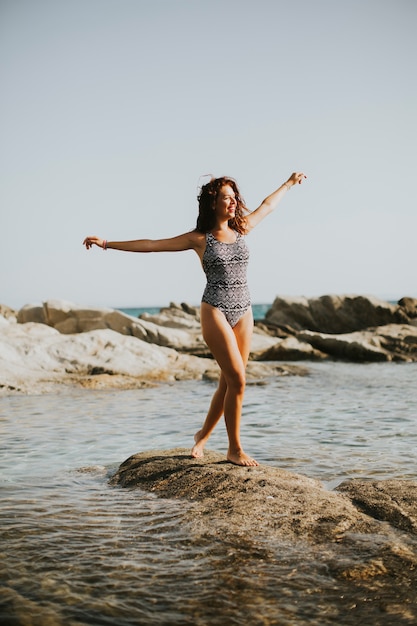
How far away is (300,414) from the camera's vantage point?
38.1ft

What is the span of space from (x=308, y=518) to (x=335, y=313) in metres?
29.0

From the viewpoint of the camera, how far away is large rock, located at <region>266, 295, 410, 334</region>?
31.8 meters

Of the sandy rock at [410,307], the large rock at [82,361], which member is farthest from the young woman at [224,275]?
the sandy rock at [410,307]

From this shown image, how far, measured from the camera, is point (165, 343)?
23.5 metres

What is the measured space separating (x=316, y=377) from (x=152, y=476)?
13207mm

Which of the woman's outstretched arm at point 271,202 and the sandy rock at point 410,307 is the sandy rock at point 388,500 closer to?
the woman's outstretched arm at point 271,202

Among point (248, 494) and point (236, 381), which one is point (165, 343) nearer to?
point (236, 381)

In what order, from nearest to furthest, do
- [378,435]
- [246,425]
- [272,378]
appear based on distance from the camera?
[378,435], [246,425], [272,378]

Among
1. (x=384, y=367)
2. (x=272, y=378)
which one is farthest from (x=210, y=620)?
(x=384, y=367)

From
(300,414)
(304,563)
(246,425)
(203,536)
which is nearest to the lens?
(304,563)

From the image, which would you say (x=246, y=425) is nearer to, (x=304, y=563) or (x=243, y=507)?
(x=243, y=507)

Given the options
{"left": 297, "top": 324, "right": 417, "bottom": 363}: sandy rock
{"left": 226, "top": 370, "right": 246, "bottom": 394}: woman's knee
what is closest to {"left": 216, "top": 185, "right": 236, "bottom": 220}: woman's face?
{"left": 226, "top": 370, "right": 246, "bottom": 394}: woman's knee

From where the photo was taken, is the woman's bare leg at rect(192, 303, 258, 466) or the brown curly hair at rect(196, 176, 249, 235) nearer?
the woman's bare leg at rect(192, 303, 258, 466)

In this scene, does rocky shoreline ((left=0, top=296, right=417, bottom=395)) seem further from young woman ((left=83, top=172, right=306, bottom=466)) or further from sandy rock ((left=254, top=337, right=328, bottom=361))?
young woman ((left=83, top=172, right=306, bottom=466))
